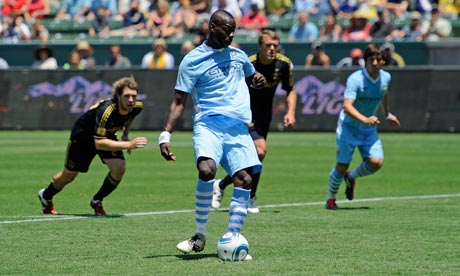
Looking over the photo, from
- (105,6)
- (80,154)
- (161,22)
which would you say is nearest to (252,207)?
(80,154)

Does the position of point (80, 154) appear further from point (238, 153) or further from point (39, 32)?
point (39, 32)

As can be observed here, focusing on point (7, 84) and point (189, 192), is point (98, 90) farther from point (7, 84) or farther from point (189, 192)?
point (189, 192)

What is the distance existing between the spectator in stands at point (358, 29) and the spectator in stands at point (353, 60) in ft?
2.38

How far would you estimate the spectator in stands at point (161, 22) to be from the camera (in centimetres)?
3162

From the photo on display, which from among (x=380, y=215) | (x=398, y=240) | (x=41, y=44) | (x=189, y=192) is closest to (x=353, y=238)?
(x=398, y=240)

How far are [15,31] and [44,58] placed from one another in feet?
13.3

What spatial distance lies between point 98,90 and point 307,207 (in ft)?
47.9

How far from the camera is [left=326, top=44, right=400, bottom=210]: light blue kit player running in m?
14.2

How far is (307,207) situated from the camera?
46.9 ft

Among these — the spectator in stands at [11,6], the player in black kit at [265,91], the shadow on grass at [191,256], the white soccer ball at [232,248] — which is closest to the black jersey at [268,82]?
the player in black kit at [265,91]

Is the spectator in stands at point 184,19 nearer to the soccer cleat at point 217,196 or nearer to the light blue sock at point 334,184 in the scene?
the soccer cleat at point 217,196

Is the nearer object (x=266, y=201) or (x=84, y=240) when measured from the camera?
(x=84, y=240)

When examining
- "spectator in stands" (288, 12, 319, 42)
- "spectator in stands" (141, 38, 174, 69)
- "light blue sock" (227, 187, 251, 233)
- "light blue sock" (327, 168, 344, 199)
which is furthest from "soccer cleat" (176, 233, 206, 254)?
"spectator in stands" (288, 12, 319, 42)

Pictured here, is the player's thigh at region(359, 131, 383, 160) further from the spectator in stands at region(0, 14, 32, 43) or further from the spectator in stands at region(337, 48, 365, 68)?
the spectator in stands at region(0, 14, 32, 43)
